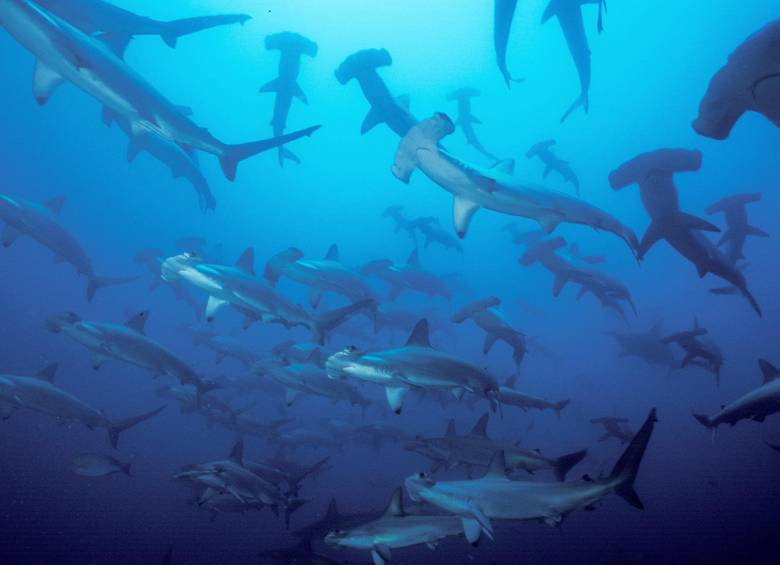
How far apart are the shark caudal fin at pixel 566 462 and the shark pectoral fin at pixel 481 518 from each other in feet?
4.19

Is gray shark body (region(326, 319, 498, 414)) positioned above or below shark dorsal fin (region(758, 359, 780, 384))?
below

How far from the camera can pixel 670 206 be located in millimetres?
7344

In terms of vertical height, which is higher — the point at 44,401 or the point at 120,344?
the point at 120,344

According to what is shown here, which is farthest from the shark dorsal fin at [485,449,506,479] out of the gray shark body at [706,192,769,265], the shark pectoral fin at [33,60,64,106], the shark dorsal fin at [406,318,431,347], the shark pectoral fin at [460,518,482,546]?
the gray shark body at [706,192,769,265]

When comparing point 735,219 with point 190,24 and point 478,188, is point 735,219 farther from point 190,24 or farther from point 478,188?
point 190,24

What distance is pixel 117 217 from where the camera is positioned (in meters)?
46.2

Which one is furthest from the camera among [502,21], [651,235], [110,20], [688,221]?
[110,20]

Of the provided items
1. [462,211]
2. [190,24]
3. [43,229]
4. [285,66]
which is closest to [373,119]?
[190,24]

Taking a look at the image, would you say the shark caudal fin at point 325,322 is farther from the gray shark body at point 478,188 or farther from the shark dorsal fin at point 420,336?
the gray shark body at point 478,188

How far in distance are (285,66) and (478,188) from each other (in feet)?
40.0

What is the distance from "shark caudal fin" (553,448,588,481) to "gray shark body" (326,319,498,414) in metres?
0.99

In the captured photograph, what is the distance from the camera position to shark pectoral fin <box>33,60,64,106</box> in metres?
4.61

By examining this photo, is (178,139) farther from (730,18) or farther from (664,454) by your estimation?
(730,18)

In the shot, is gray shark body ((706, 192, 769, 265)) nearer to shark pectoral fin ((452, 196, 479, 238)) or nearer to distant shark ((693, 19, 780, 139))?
distant shark ((693, 19, 780, 139))
